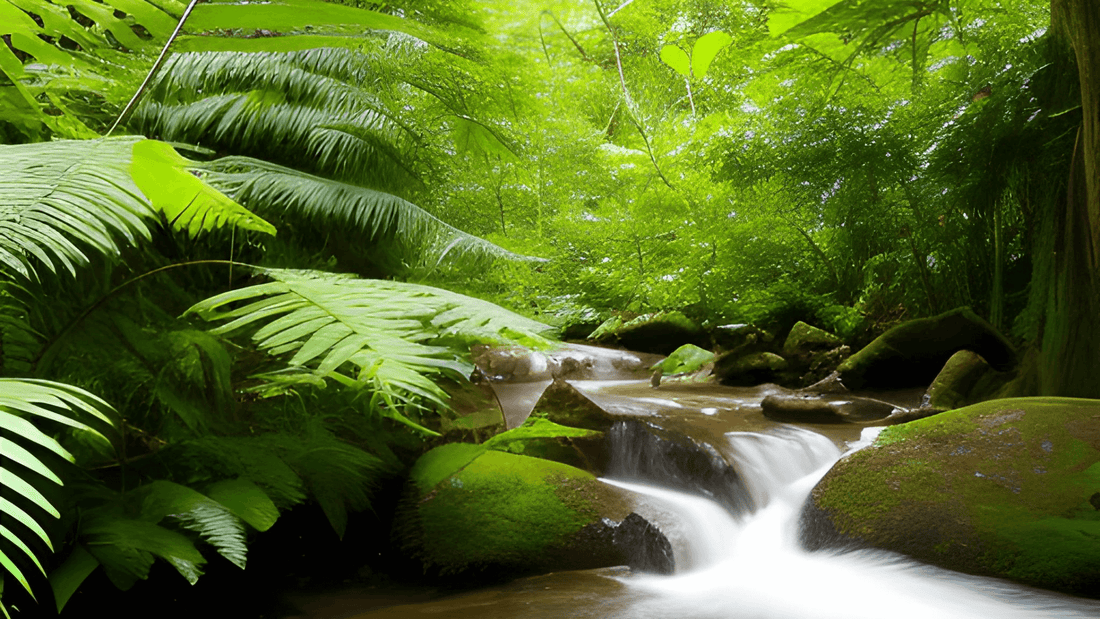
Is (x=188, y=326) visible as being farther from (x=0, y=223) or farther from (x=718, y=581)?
(x=718, y=581)

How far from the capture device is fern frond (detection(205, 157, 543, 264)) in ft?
4.97

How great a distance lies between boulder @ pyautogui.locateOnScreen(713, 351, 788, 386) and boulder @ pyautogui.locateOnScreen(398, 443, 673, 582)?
10.2 ft

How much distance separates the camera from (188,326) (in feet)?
4.77

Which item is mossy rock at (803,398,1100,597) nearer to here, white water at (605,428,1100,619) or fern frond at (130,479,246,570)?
white water at (605,428,1100,619)

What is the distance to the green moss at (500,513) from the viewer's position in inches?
71.8

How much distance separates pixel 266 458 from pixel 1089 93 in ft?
11.7

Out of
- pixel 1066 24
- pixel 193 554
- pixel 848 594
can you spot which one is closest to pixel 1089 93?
pixel 1066 24

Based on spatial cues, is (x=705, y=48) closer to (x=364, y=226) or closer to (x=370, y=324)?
(x=364, y=226)

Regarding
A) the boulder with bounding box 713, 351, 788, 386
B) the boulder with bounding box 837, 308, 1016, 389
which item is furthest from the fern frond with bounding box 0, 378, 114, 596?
the boulder with bounding box 713, 351, 788, 386

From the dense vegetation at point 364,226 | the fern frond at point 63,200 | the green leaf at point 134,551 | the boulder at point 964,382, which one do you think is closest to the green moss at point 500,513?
the dense vegetation at point 364,226

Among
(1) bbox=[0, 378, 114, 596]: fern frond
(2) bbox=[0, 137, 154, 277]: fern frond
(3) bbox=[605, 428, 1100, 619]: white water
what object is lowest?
(3) bbox=[605, 428, 1100, 619]: white water

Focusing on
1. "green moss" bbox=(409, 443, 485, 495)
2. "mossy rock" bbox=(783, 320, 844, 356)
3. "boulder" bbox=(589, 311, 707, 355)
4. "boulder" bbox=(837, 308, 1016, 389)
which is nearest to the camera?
"green moss" bbox=(409, 443, 485, 495)

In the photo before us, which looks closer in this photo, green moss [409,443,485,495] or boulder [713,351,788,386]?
green moss [409,443,485,495]

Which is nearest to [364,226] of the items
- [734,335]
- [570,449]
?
[570,449]
